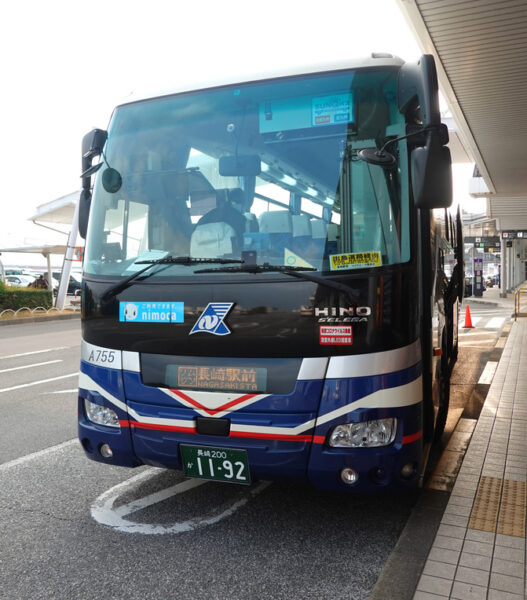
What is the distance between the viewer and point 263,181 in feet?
11.5

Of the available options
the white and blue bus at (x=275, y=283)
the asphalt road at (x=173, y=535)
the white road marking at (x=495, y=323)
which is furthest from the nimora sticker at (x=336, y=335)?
the white road marking at (x=495, y=323)

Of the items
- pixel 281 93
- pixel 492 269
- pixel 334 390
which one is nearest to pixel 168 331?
pixel 334 390

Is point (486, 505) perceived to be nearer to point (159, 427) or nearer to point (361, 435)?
point (361, 435)

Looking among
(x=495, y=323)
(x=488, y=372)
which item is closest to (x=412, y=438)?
(x=488, y=372)

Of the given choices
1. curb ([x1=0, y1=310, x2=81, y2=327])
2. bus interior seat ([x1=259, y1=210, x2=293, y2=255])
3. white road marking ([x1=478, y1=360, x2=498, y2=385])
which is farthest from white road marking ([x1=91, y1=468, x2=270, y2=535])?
curb ([x1=0, y1=310, x2=81, y2=327])

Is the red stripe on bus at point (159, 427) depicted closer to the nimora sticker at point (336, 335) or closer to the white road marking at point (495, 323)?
the nimora sticker at point (336, 335)

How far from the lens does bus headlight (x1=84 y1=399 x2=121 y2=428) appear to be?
12.1 feet

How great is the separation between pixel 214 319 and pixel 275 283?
1.43 ft

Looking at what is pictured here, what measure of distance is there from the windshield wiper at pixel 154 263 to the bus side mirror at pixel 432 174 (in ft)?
3.68

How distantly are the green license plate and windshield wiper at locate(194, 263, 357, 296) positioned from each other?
41.4 inches

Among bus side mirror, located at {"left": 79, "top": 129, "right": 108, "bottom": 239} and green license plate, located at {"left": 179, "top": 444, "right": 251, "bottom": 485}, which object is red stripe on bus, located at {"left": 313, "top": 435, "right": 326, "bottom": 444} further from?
bus side mirror, located at {"left": 79, "top": 129, "right": 108, "bottom": 239}

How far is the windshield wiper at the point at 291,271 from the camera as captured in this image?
3.21m

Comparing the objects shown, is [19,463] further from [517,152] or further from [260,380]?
[517,152]

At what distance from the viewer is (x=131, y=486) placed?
4.42m
